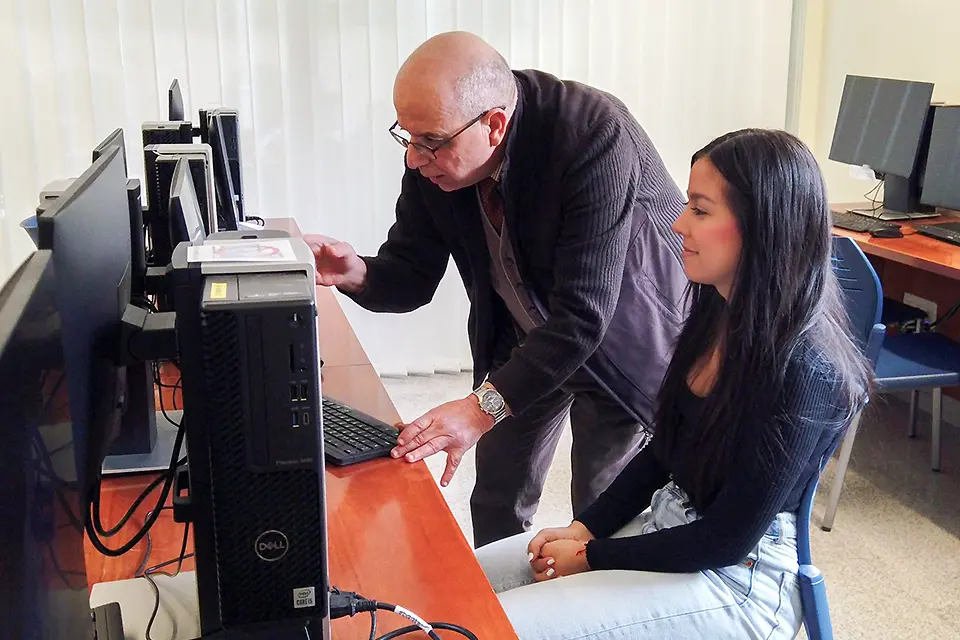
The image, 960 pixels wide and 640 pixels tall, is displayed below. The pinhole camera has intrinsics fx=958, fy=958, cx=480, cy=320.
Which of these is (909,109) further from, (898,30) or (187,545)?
(187,545)

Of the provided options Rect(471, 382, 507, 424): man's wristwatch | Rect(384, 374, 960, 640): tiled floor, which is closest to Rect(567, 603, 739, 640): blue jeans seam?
Rect(471, 382, 507, 424): man's wristwatch

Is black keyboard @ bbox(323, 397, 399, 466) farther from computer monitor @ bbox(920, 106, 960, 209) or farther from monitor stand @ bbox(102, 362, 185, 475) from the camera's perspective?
computer monitor @ bbox(920, 106, 960, 209)

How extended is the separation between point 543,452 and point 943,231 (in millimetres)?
1736

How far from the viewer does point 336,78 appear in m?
3.50

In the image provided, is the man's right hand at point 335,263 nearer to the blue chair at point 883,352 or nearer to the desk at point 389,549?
the desk at point 389,549

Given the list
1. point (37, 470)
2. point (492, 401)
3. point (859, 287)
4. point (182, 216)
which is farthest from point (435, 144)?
point (859, 287)

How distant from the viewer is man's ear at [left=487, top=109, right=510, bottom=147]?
1584 millimetres

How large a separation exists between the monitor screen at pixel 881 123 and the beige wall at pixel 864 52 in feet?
0.49

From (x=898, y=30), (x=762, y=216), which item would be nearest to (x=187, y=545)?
(x=762, y=216)

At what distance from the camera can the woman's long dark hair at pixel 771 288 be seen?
1309 millimetres

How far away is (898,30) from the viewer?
348 centimetres

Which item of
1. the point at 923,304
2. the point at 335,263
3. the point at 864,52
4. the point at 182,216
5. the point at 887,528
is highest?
the point at 864,52

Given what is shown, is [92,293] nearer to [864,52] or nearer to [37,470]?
[37,470]

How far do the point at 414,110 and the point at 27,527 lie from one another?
108cm
